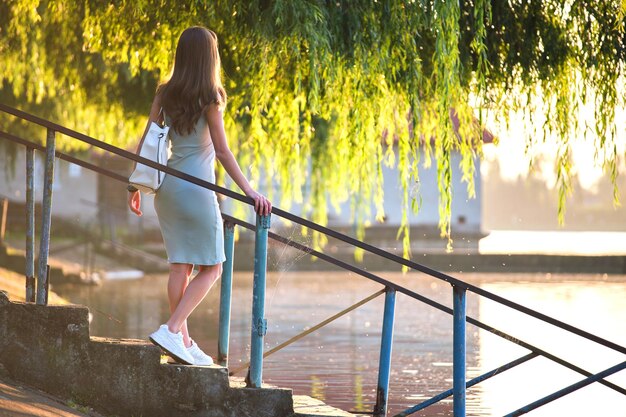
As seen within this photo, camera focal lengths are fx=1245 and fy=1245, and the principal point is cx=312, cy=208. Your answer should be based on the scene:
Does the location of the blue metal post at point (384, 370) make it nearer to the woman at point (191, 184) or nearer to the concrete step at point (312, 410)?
the concrete step at point (312, 410)

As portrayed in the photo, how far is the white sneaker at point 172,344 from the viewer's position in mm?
6449

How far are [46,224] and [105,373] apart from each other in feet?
2.91

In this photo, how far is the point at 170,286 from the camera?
6641mm

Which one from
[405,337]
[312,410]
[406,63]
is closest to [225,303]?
[312,410]

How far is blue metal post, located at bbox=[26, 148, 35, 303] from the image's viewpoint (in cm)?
685

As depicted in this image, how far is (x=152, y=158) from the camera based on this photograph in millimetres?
6484

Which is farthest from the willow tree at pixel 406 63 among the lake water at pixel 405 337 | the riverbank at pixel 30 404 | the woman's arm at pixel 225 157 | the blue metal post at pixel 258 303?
the riverbank at pixel 30 404

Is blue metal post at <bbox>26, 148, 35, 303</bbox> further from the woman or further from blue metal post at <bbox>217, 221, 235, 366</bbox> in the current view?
blue metal post at <bbox>217, 221, 235, 366</bbox>

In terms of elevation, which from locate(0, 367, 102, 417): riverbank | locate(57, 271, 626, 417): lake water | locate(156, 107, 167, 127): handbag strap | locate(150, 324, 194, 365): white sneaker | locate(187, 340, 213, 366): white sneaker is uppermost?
locate(156, 107, 167, 127): handbag strap

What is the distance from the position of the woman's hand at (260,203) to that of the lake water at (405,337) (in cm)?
90

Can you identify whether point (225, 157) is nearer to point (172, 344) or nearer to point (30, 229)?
point (172, 344)

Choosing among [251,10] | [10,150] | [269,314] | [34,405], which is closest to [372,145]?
[251,10]

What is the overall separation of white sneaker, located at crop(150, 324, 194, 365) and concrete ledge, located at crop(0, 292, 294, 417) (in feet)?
0.16

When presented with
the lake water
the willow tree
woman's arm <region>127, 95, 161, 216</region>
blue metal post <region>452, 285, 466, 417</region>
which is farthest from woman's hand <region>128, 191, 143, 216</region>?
the willow tree
